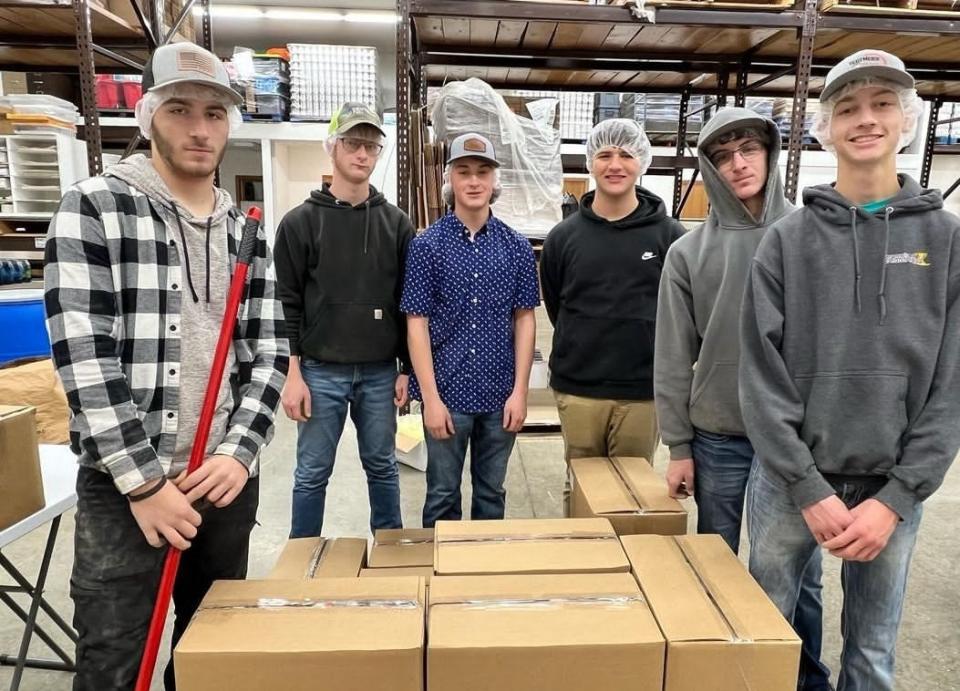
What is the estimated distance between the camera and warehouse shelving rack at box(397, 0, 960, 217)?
3174 mm

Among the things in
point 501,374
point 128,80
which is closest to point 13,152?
point 128,80

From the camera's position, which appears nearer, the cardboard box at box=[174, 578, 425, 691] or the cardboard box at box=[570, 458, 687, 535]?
the cardboard box at box=[174, 578, 425, 691]

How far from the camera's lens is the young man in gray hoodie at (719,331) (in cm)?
164

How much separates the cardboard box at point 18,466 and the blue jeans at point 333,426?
862mm

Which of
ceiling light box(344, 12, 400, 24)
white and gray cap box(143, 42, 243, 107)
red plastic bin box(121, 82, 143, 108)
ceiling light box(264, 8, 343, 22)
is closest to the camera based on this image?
white and gray cap box(143, 42, 243, 107)

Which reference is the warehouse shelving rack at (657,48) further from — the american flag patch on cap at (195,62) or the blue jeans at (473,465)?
the american flag patch on cap at (195,62)

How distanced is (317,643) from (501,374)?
45.1 inches

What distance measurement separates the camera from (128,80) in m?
6.17

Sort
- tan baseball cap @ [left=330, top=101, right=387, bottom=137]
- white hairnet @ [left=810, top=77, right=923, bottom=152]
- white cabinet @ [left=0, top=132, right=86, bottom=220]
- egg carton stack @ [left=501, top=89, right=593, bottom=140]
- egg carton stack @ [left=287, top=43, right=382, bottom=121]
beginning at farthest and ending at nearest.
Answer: egg carton stack @ [left=287, top=43, right=382, bottom=121] → egg carton stack @ [left=501, top=89, right=593, bottom=140] → white cabinet @ [left=0, top=132, right=86, bottom=220] → tan baseball cap @ [left=330, top=101, right=387, bottom=137] → white hairnet @ [left=810, top=77, right=923, bottom=152]

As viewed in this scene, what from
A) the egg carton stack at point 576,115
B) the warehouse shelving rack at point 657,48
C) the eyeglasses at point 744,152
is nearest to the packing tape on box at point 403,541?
the eyeglasses at point 744,152

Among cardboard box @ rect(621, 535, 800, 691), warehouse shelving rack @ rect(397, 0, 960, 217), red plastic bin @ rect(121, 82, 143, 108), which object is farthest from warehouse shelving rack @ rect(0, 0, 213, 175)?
cardboard box @ rect(621, 535, 800, 691)

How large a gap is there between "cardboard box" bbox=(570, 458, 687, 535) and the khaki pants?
10 cm

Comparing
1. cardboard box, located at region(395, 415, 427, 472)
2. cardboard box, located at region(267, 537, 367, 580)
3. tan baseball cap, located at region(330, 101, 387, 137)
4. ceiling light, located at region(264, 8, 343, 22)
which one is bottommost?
cardboard box, located at region(395, 415, 427, 472)

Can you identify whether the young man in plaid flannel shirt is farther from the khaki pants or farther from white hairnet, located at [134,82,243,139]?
the khaki pants
